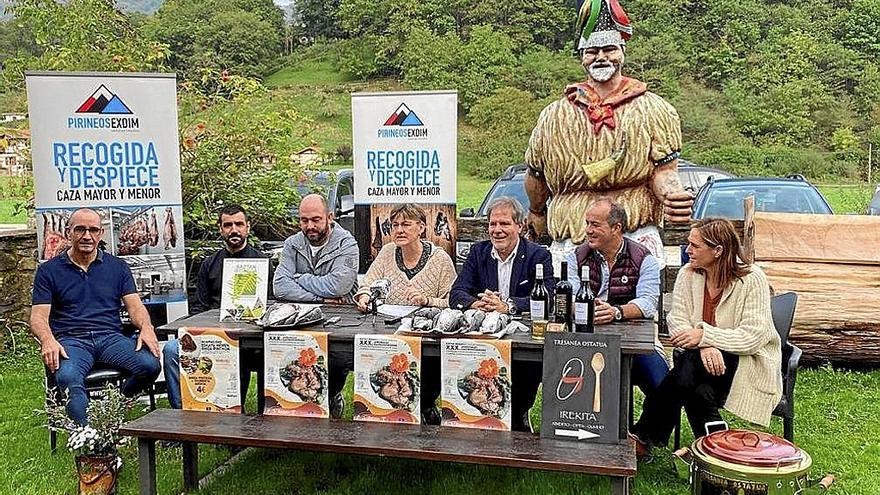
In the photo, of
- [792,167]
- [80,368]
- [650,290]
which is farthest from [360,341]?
[792,167]

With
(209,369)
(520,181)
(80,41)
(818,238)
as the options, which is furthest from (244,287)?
(520,181)

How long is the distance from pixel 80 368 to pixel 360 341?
165 centimetres

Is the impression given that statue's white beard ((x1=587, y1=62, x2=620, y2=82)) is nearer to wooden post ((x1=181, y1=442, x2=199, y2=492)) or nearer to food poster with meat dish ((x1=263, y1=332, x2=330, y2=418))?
food poster with meat dish ((x1=263, y1=332, x2=330, y2=418))

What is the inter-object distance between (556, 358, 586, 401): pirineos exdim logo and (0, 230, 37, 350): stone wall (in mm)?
4690

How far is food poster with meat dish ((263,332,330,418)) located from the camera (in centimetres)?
328

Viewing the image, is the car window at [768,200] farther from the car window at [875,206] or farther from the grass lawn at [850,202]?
the grass lawn at [850,202]

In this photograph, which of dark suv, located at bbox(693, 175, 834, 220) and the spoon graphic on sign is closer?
the spoon graphic on sign

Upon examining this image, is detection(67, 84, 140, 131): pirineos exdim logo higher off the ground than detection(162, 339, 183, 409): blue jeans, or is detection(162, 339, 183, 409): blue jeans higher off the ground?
detection(67, 84, 140, 131): pirineos exdim logo

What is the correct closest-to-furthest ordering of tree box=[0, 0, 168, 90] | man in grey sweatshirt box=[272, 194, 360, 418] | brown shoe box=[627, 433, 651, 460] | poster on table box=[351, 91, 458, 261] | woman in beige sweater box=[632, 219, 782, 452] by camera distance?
1. woman in beige sweater box=[632, 219, 782, 452]
2. brown shoe box=[627, 433, 651, 460]
3. man in grey sweatshirt box=[272, 194, 360, 418]
4. poster on table box=[351, 91, 458, 261]
5. tree box=[0, 0, 168, 90]

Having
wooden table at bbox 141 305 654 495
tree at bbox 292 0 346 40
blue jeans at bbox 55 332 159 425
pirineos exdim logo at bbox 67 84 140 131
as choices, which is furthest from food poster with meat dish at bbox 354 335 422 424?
tree at bbox 292 0 346 40

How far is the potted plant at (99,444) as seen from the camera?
3359mm

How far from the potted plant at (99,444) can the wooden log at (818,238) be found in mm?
4290

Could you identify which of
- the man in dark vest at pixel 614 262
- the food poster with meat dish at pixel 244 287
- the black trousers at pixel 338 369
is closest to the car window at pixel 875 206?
the man in dark vest at pixel 614 262

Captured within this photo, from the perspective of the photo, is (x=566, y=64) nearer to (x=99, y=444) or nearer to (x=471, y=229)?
(x=471, y=229)
